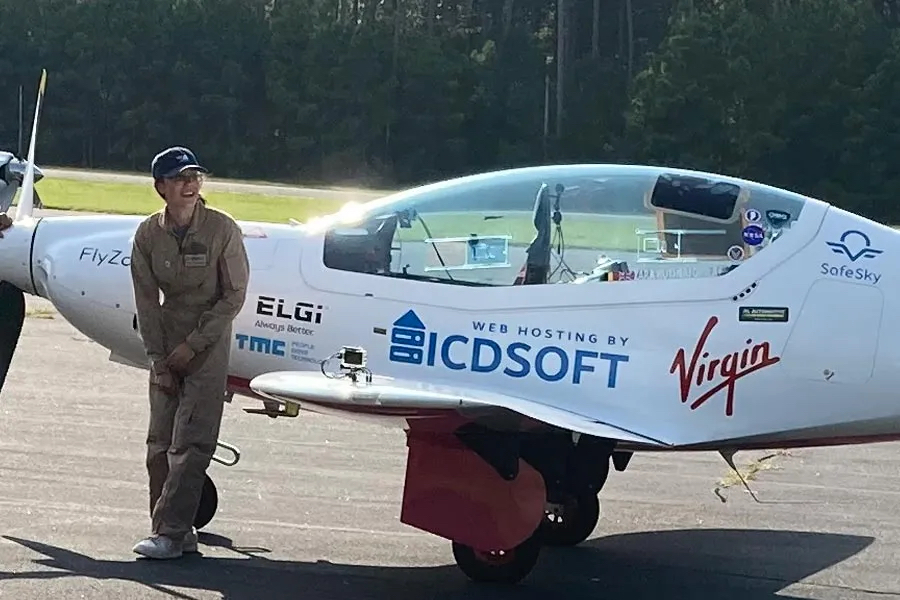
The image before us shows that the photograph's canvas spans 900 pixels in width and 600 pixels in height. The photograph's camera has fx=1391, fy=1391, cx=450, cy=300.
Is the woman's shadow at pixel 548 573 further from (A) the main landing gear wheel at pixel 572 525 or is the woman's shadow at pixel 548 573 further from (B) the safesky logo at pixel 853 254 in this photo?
(B) the safesky logo at pixel 853 254

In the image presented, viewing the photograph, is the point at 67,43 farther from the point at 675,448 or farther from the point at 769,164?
the point at 675,448

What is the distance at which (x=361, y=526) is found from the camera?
7.66 meters

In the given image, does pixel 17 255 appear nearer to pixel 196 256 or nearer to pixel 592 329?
pixel 196 256

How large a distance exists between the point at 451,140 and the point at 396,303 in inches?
2393

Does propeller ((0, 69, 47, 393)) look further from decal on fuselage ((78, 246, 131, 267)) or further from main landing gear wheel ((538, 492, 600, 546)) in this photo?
main landing gear wheel ((538, 492, 600, 546))

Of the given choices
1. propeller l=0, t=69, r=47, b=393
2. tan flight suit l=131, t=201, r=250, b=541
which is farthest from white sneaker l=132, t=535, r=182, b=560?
propeller l=0, t=69, r=47, b=393

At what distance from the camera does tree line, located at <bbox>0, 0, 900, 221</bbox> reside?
57.1m

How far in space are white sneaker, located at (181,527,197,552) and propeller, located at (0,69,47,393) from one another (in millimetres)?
1718

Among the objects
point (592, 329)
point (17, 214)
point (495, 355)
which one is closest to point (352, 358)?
point (495, 355)

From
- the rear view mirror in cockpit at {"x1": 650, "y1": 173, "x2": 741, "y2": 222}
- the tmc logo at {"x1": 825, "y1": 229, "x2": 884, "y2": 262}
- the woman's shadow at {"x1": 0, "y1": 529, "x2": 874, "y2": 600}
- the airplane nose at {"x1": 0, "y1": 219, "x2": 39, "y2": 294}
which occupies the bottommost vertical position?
the woman's shadow at {"x1": 0, "y1": 529, "x2": 874, "y2": 600}

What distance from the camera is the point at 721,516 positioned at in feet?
27.2

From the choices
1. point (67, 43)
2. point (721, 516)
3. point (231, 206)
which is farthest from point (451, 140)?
point (721, 516)

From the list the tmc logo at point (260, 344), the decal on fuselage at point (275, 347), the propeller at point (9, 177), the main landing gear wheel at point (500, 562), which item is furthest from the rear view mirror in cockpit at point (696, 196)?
the propeller at point (9, 177)

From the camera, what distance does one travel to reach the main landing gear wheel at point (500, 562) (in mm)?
6758
